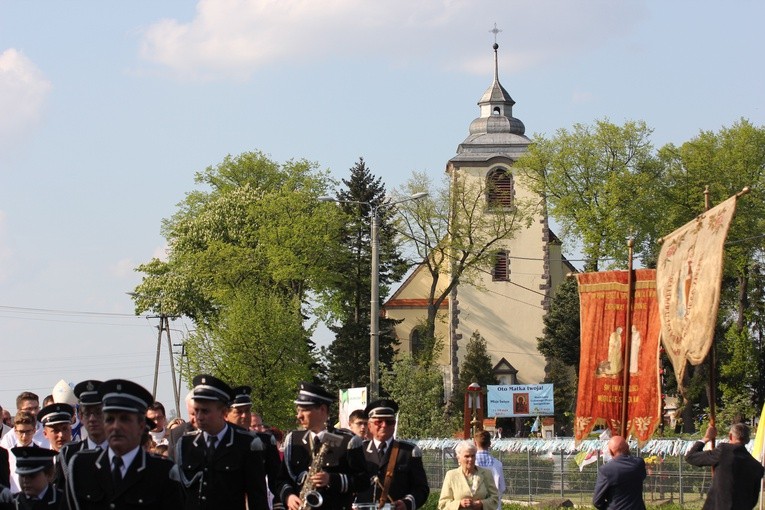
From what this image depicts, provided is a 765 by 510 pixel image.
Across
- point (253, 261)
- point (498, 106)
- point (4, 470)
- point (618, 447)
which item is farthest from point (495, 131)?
point (4, 470)

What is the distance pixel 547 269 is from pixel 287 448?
254 ft

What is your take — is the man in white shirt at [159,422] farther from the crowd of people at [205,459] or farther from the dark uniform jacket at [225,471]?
the dark uniform jacket at [225,471]

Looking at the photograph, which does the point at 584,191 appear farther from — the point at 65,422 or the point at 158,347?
the point at 65,422

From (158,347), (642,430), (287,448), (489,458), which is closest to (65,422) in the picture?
(287,448)

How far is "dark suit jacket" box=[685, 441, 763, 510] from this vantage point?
16062 millimetres

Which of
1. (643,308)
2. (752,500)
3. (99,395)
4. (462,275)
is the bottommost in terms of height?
(752,500)

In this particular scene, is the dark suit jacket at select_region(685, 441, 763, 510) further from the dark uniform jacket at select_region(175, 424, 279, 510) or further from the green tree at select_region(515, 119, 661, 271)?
the green tree at select_region(515, 119, 661, 271)

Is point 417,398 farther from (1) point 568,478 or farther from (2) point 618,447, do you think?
(2) point 618,447

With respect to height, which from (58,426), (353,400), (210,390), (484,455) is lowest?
(484,455)

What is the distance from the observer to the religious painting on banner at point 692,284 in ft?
57.0

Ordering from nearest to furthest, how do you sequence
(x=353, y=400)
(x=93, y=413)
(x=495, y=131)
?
1. (x=93, y=413)
2. (x=353, y=400)
3. (x=495, y=131)

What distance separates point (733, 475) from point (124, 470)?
375 inches

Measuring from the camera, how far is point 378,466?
38.6 feet

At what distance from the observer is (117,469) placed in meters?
8.02
